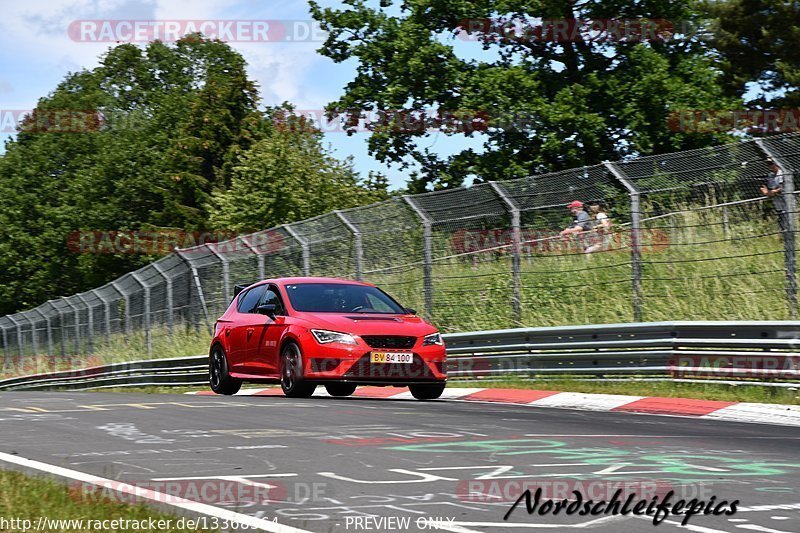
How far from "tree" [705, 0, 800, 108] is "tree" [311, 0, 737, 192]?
11.1 m

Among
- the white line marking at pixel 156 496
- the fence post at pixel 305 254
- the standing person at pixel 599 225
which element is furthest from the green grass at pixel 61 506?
the fence post at pixel 305 254

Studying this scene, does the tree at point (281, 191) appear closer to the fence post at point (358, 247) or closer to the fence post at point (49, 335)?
the fence post at point (49, 335)

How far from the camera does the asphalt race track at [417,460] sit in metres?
6.21

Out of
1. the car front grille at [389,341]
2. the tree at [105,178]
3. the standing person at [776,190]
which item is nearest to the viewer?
the standing person at [776,190]

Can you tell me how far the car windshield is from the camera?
624 inches

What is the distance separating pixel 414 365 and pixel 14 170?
6807cm

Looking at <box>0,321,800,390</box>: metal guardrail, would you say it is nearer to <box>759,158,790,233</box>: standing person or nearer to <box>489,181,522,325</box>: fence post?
<box>489,181,522,325</box>: fence post

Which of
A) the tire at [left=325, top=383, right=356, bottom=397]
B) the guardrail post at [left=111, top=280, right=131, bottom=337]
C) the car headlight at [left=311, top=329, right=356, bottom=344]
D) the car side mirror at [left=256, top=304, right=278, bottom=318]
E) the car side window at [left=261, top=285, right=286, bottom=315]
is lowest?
the tire at [left=325, top=383, right=356, bottom=397]

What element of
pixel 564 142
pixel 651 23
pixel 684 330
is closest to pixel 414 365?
pixel 684 330

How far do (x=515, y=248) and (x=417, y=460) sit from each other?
32.2ft

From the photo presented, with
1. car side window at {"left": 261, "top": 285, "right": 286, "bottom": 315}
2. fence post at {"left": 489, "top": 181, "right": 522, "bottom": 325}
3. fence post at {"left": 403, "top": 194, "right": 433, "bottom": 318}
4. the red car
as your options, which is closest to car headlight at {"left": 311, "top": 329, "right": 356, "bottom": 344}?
the red car

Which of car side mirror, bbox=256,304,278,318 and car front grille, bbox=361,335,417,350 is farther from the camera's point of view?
car side mirror, bbox=256,304,278,318

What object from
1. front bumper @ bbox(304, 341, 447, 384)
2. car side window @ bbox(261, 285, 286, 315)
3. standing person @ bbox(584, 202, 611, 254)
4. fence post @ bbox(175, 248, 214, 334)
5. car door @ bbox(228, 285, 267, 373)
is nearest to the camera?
front bumper @ bbox(304, 341, 447, 384)

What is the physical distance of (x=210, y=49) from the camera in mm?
90062
